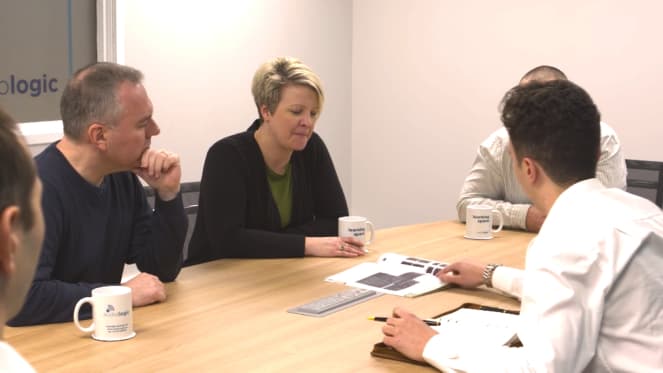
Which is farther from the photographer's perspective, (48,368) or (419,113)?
(419,113)

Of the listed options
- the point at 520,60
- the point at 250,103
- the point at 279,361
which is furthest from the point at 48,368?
the point at 520,60

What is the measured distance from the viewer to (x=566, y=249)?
1.56 m

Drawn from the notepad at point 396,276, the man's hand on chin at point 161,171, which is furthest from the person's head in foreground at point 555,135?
the man's hand on chin at point 161,171

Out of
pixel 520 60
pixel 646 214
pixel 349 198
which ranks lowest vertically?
pixel 349 198

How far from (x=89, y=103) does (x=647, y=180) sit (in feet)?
8.21

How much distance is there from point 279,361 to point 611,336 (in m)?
0.66

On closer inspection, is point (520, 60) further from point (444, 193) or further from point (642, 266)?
point (642, 266)

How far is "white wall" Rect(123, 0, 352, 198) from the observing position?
393 centimetres

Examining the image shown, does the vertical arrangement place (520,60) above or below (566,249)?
above

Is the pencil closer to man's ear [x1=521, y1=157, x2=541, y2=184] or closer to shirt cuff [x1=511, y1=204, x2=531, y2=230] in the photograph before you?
man's ear [x1=521, y1=157, x2=541, y2=184]

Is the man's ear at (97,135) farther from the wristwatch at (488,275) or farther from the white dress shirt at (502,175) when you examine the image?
the white dress shirt at (502,175)

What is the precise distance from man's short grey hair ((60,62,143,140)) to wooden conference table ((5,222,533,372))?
494mm

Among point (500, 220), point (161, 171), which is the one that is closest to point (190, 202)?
point (161, 171)

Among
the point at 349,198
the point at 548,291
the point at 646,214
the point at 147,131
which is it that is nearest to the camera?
the point at 548,291
